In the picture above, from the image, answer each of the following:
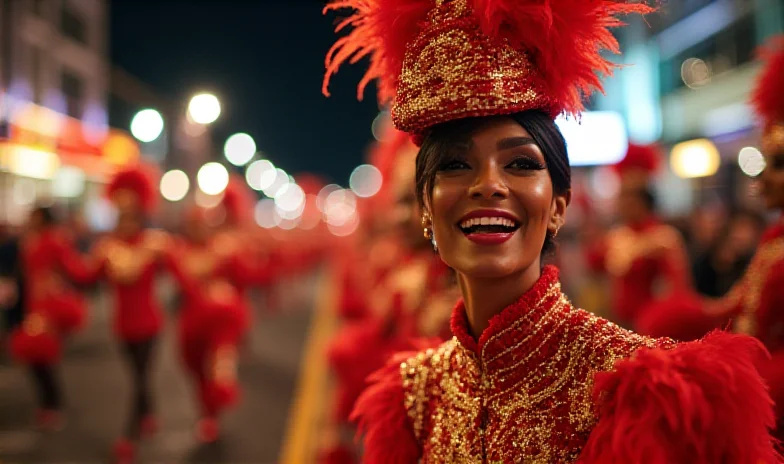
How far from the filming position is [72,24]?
20031 millimetres

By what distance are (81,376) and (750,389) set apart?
10.7m

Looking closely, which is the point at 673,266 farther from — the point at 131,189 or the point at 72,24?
the point at 72,24

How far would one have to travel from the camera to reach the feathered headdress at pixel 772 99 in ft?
9.95

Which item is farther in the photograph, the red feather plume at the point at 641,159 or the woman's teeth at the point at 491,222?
the red feather plume at the point at 641,159

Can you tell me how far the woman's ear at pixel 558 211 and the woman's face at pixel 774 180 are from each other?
5.01 feet

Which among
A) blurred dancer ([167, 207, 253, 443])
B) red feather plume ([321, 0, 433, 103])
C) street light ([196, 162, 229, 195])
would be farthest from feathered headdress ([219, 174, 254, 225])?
street light ([196, 162, 229, 195])

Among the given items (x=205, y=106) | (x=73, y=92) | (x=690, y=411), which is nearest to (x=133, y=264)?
(x=205, y=106)

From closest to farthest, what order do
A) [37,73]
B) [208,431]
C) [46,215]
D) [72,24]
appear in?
[208,431] < [46,215] < [37,73] < [72,24]

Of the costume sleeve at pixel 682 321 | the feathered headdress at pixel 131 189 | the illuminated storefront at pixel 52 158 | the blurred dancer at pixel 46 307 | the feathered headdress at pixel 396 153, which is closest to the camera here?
the costume sleeve at pixel 682 321

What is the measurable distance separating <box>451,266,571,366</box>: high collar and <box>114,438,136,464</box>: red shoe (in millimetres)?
5560

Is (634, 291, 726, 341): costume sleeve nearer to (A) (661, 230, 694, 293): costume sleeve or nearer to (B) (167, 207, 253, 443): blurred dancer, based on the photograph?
(A) (661, 230, 694, 293): costume sleeve

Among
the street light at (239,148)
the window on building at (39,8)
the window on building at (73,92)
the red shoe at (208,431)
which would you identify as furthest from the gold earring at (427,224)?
the window on building at (73,92)

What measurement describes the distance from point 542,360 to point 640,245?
5.09 meters

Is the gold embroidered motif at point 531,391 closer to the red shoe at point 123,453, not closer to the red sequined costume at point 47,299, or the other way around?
the red shoe at point 123,453
